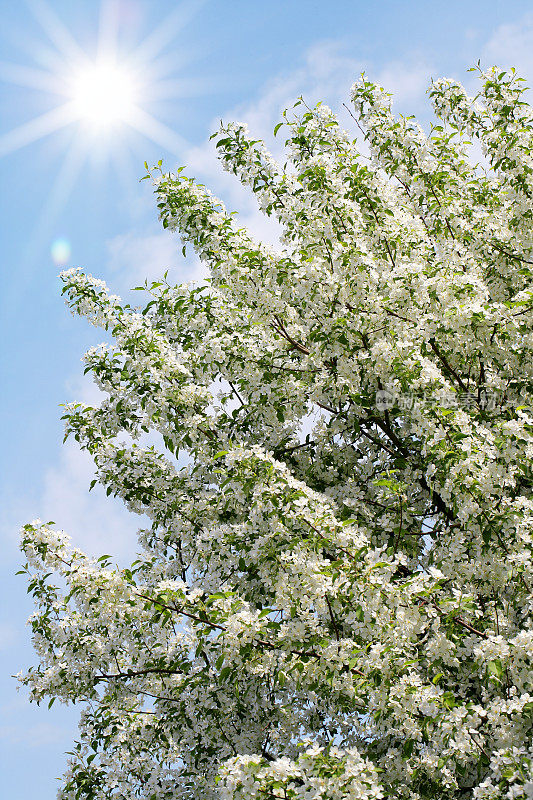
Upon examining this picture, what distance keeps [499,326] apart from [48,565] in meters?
4.89

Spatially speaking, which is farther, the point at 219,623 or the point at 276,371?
the point at 276,371

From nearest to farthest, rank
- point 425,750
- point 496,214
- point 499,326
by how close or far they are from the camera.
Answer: point 425,750
point 499,326
point 496,214

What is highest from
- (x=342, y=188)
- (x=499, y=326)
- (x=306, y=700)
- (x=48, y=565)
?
(x=342, y=188)

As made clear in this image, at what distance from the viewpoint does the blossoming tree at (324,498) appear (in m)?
5.07

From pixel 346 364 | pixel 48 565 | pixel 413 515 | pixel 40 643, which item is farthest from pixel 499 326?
pixel 40 643

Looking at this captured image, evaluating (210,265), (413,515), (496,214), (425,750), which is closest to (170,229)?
(210,265)

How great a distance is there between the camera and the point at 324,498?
5.89 meters

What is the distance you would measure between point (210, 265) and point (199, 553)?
3.42 m

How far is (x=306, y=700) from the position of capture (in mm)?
6621

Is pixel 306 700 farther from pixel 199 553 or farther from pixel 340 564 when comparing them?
pixel 340 564

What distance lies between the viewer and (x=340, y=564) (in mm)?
5102

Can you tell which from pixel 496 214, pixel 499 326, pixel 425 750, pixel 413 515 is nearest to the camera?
pixel 425 750

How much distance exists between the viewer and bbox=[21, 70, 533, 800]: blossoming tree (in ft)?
16.6

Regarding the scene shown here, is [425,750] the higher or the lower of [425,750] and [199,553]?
the lower
